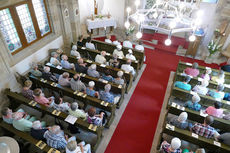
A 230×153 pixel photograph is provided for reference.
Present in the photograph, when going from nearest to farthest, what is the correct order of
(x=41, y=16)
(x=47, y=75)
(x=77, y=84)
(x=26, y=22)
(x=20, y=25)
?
(x=77, y=84) < (x=47, y=75) < (x=20, y=25) < (x=26, y=22) < (x=41, y=16)

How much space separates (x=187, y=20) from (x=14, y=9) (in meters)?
5.47

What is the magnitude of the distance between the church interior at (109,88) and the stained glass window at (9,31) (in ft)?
0.10

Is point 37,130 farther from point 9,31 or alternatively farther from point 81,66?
point 9,31

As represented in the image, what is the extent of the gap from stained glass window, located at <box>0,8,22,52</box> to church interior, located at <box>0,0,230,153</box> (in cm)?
3

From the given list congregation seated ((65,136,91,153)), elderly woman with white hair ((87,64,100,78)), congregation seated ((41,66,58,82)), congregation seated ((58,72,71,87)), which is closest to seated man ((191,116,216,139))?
congregation seated ((65,136,91,153))

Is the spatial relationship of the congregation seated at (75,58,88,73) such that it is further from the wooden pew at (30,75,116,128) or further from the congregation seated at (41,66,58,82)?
the wooden pew at (30,75,116,128)

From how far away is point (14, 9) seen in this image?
5281 mm

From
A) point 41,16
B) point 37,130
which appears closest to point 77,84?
point 37,130

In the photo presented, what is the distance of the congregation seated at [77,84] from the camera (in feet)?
16.4

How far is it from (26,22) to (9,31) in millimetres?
771

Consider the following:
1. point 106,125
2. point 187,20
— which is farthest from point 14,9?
point 187,20

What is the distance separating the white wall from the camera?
5.80m

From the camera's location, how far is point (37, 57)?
652 centimetres

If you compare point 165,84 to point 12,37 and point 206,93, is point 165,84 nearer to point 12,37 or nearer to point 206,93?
point 206,93
